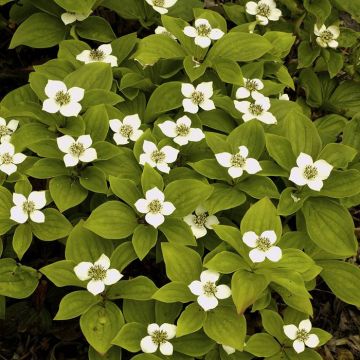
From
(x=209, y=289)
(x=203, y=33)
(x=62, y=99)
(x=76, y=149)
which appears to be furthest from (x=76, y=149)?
(x=203, y=33)

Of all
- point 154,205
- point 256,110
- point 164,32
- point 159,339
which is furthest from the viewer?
point 164,32

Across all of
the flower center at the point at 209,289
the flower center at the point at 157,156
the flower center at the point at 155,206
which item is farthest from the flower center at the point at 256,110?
the flower center at the point at 209,289

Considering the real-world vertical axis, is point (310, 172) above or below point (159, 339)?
above

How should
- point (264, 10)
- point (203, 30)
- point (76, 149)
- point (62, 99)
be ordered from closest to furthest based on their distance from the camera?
1. point (76, 149)
2. point (62, 99)
3. point (203, 30)
4. point (264, 10)

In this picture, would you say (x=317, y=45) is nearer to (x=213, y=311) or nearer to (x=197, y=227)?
(x=197, y=227)

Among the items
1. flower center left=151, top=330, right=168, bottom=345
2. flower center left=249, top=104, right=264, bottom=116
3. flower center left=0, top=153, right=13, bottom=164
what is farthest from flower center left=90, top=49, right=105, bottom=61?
flower center left=151, top=330, right=168, bottom=345

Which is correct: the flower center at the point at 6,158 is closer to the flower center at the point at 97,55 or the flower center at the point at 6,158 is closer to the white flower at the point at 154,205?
the white flower at the point at 154,205

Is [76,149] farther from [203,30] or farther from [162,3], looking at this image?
[162,3]
